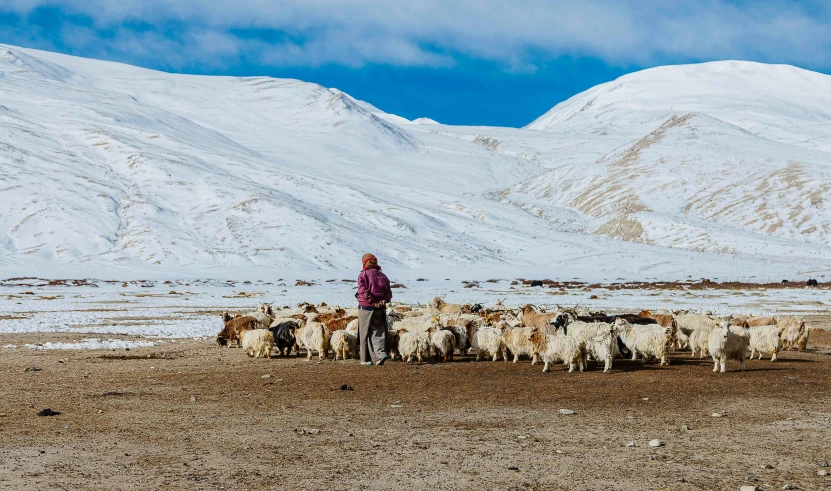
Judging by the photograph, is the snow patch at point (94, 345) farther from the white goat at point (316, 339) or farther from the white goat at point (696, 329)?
the white goat at point (696, 329)

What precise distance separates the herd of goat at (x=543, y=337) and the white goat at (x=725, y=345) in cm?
2

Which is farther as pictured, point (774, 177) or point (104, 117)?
point (104, 117)

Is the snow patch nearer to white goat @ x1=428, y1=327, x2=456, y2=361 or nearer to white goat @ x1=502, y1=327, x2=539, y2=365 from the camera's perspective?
white goat @ x1=428, y1=327, x2=456, y2=361

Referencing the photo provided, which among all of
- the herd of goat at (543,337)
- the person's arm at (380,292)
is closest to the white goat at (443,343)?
the herd of goat at (543,337)

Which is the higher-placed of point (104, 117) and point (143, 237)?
point (104, 117)

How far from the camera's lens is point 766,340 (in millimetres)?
17469

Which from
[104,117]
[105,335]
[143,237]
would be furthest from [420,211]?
[105,335]

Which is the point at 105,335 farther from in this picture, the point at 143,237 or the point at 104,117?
the point at 104,117

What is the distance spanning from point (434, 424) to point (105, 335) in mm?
16606

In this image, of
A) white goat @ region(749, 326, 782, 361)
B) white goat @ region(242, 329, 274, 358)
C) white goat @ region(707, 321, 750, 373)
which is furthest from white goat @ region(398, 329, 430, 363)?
white goat @ region(749, 326, 782, 361)

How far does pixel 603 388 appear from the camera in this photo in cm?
1337

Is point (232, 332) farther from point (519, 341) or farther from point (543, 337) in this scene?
point (543, 337)

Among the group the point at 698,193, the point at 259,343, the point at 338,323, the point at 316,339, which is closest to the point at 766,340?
the point at 316,339

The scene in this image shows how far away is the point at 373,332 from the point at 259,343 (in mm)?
2909
